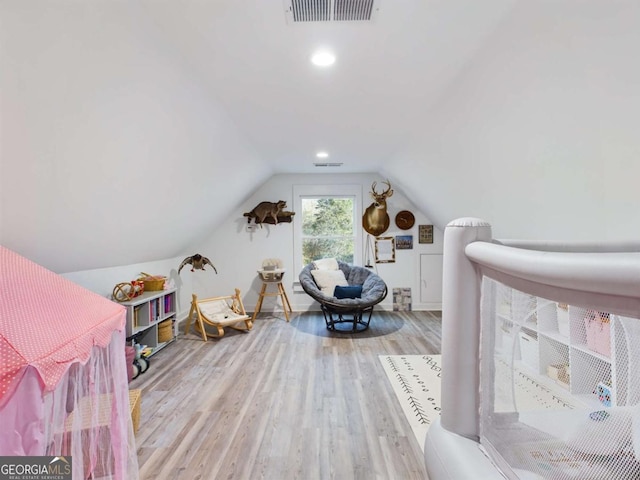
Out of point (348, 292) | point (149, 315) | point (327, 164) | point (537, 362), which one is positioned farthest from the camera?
point (327, 164)

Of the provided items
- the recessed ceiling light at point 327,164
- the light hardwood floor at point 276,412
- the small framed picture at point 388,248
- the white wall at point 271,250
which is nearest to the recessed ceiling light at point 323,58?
the light hardwood floor at point 276,412

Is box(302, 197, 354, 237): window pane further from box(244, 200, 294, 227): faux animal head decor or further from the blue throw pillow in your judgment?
the blue throw pillow

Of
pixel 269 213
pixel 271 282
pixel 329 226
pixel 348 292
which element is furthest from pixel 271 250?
pixel 348 292

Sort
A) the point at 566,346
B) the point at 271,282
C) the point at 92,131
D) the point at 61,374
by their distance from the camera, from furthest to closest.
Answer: the point at 271,282
the point at 92,131
the point at 61,374
the point at 566,346

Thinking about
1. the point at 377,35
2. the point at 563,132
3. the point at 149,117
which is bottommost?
the point at 563,132

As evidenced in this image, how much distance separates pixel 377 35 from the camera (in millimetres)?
1705

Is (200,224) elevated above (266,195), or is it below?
below

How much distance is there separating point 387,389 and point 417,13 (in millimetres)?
2603

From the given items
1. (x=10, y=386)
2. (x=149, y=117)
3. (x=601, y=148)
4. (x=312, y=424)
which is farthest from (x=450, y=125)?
(x=10, y=386)

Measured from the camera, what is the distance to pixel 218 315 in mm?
4430

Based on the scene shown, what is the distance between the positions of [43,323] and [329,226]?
4.77 m

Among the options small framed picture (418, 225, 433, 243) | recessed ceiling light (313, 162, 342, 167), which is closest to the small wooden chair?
recessed ceiling light (313, 162, 342, 167)

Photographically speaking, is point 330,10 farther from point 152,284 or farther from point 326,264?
point 326,264

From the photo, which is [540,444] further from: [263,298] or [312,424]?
[263,298]
